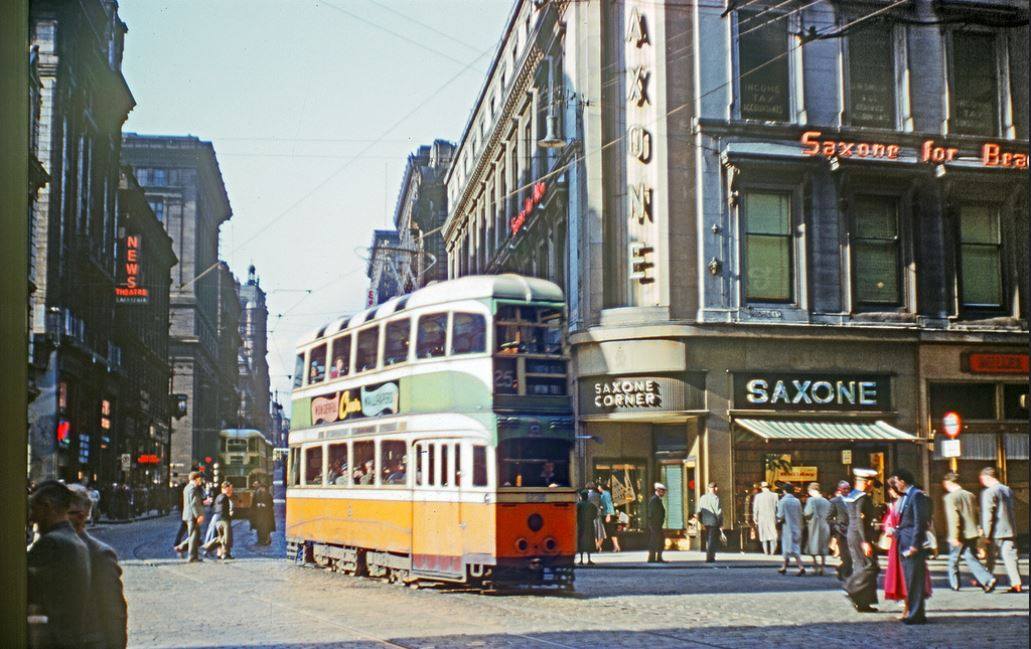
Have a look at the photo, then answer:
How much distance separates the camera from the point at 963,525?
11.5 metres

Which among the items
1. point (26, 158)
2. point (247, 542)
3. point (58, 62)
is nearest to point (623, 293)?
point (58, 62)

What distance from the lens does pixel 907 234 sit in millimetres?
11820

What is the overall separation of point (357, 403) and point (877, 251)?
606 cm

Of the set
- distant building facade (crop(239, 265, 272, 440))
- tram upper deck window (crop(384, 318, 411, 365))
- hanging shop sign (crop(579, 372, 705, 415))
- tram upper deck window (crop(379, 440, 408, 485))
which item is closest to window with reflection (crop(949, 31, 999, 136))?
hanging shop sign (crop(579, 372, 705, 415))

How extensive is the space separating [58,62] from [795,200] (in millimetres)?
6973

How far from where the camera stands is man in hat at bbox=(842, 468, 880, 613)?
464 inches

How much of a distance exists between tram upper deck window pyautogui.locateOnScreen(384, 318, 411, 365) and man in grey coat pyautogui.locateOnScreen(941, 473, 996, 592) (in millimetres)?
5563

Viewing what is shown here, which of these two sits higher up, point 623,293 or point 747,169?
point 747,169

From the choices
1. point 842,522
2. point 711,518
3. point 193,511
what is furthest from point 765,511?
point 193,511

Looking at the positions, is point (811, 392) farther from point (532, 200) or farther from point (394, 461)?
point (394, 461)

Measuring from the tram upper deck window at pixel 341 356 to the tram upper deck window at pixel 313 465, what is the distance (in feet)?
5.52

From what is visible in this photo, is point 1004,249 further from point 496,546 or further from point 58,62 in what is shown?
point 58,62

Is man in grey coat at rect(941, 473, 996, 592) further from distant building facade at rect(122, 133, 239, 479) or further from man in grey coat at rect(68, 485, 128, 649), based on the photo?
man in grey coat at rect(68, 485, 128, 649)

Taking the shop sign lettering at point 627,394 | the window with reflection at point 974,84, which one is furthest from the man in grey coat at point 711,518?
the window with reflection at point 974,84
